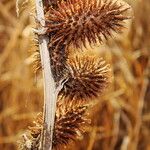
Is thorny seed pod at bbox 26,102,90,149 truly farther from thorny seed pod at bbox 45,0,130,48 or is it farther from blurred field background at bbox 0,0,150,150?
blurred field background at bbox 0,0,150,150

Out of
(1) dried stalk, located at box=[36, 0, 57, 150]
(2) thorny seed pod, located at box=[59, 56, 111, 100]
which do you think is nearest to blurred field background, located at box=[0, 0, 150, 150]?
(2) thorny seed pod, located at box=[59, 56, 111, 100]

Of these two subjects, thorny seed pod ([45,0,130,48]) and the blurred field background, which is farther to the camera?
the blurred field background

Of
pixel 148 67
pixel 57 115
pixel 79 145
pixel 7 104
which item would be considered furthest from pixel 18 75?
pixel 57 115

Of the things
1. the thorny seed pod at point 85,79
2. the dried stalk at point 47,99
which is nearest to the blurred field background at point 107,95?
the thorny seed pod at point 85,79

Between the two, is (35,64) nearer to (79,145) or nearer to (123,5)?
(123,5)

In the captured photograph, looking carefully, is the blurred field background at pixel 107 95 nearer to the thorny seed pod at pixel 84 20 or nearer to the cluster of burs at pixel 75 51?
the cluster of burs at pixel 75 51

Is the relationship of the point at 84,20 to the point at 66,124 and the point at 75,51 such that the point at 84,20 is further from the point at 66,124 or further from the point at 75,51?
the point at 66,124
